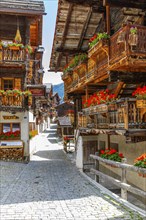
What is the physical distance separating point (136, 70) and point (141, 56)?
1644 mm

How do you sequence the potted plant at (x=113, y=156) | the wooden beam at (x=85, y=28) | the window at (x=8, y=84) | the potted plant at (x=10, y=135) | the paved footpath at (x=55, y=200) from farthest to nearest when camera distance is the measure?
1. the window at (x=8, y=84)
2. the potted plant at (x=10, y=135)
3. the wooden beam at (x=85, y=28)
4. the potted plant at (x=113, y=156)
5. the paved footpath at (x=55, y=200)

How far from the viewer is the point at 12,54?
18.2 m

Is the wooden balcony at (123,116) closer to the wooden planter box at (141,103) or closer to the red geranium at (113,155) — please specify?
the wooden planter box at (141,103)

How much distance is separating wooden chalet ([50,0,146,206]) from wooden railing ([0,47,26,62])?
2.37 meters

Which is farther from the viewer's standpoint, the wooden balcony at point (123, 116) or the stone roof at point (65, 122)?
A: the stone roof at point (65, 122)

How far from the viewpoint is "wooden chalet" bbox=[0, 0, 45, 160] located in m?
18.0

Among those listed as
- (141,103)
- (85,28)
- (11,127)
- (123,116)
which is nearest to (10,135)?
(11,127)

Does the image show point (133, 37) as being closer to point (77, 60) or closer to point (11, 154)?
point (77, 60)

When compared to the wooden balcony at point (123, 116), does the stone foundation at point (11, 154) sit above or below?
below

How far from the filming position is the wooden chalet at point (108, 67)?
8.80m

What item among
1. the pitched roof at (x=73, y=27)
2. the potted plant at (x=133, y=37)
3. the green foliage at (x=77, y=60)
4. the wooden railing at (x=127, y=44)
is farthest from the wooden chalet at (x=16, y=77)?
Result: the potted plant at (x=133, y=37)

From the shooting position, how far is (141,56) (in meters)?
8.91

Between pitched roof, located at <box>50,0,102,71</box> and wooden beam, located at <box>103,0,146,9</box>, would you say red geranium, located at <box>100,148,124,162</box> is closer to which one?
wooden beam, located at <box>103,0,146,9</box>

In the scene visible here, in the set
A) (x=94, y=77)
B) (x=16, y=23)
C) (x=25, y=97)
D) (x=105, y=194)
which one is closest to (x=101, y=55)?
(x=94, y=77)
